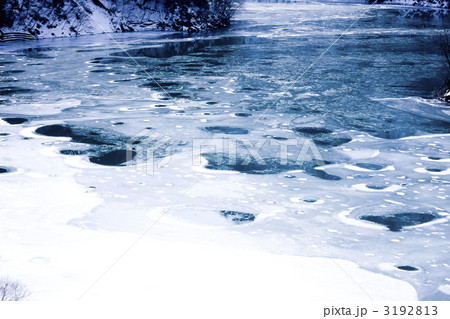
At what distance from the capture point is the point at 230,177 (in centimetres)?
431

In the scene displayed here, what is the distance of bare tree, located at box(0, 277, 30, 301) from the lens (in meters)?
2.58

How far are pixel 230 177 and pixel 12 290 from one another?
2044mm

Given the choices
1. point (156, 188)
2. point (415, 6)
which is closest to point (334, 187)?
point (156, 188)

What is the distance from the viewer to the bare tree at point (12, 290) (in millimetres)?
2582

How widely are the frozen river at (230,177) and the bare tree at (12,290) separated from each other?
10 cm

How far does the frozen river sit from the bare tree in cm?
10

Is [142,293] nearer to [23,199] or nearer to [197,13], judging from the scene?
[23,199]

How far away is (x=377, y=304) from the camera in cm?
251

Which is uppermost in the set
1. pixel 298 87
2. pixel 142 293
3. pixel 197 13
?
pixel 197 13

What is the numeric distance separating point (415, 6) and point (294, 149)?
20586 millimetres

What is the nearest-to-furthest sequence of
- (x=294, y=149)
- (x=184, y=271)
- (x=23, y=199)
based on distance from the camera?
(x=184, y=271)
(x=23, y=199)
(x=294, y=149)

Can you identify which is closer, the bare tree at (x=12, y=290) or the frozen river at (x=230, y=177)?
the bare tree at (x=12, y=290)

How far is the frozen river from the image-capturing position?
295 centimetres

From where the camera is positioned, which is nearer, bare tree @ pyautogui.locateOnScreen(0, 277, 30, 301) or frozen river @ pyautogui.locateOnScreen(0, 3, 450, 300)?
bare tree @ pyautogui.locateOnScreen(0, 277, 30, 301)
